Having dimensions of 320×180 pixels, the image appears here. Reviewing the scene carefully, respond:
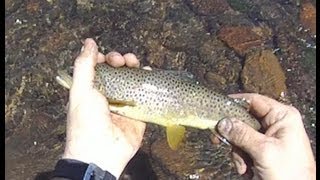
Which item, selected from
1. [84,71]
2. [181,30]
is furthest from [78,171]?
[181,30]

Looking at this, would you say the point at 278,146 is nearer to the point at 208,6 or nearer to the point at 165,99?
the point at 165,99

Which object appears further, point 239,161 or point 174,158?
point 174,158

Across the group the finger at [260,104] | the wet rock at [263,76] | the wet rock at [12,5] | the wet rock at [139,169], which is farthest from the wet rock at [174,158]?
the wet rock at [12,5]

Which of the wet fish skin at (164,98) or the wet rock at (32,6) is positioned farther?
the wet rock at (32,6)

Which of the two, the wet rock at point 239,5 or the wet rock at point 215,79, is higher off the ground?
the wet rock at point 239,5

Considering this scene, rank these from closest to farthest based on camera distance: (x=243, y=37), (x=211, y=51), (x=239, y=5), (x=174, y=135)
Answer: (x=174, y=135)
(x=211, y=51)
(x=243, y=37)
(x=239, y=5)

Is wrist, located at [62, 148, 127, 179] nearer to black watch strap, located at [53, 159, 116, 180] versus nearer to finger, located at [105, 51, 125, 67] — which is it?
black watch strap, located at [53, 159, 116, 180]

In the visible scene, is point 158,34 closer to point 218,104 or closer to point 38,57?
point 38,57

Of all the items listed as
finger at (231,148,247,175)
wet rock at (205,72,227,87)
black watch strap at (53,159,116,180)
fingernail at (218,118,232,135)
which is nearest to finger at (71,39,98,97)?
black watch strap at (53,159,116,180)

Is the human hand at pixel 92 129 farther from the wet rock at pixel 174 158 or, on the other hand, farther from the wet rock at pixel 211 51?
the wet rock at pixel 211 51
